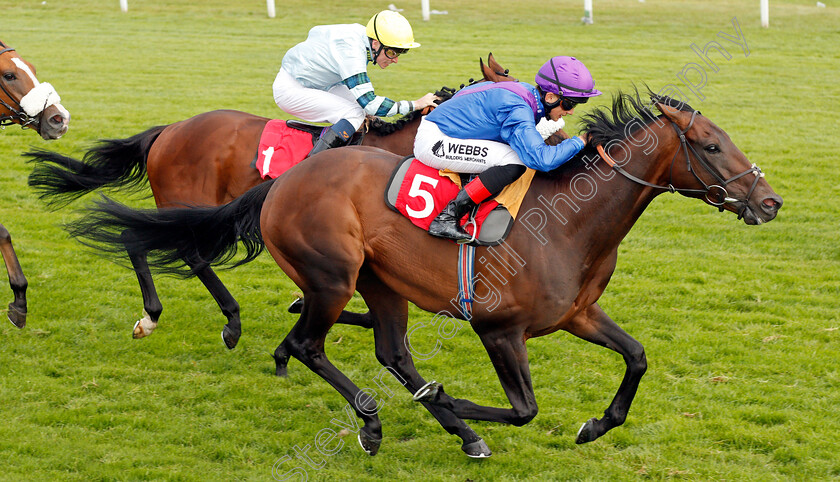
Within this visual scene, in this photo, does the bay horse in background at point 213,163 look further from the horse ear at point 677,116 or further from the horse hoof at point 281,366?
the horse ear at point 677,116

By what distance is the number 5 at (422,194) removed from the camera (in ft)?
14.2

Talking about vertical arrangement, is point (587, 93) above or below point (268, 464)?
above

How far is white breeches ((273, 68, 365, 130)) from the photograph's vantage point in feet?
19.9

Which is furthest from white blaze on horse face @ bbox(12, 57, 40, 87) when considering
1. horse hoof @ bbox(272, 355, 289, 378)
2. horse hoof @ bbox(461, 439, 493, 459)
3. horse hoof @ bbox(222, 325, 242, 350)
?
horse hoof @ bbox(461, 439, 493, 459)

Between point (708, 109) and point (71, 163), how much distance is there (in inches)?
374

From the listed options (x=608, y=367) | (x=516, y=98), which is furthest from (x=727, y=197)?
(x=608, y=367)

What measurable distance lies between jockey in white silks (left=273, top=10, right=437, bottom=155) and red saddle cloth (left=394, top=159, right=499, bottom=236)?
1.33 m

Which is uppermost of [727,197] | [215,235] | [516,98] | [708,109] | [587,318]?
[516,98]

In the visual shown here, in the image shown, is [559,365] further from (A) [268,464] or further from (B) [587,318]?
(A) [268,464]

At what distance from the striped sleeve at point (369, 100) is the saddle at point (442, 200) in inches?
56.6

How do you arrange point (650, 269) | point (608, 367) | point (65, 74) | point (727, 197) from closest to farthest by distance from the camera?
1. point (727, 197)
2. point (608, 367)
3. point (650, 269)
4. point (65, 74)

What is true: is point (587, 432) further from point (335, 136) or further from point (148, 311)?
point (148, 311)

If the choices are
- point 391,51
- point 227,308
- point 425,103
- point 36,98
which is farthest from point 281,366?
point 36,98

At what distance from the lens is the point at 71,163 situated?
6422mm
